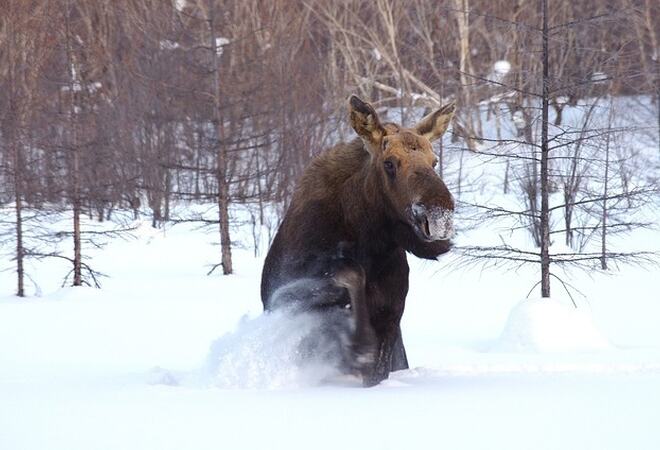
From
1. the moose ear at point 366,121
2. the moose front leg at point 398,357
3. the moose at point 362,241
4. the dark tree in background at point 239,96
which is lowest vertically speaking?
the moose front leg at point 398,357

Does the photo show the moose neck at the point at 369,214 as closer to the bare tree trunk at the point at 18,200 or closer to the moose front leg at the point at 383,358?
the moose front leg at the point at 383,358

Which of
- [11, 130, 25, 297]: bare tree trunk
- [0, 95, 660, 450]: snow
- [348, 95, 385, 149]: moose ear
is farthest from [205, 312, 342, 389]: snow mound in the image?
[11, 130, 25, 297]: bare tree trunk

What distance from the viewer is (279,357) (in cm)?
683

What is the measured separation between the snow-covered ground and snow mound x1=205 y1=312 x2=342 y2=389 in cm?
1

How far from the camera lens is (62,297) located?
781 inches

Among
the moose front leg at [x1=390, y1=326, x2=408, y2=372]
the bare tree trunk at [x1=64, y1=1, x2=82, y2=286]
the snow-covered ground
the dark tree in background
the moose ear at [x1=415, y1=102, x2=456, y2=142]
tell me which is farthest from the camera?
the dark tree in background

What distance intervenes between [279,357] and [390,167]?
1478mm

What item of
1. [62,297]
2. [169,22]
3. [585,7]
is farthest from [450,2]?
[62,297]

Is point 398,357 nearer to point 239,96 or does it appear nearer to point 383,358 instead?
point 383,358

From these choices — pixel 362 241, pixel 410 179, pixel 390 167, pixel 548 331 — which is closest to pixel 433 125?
pixel 390 167

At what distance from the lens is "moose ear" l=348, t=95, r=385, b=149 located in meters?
6.99

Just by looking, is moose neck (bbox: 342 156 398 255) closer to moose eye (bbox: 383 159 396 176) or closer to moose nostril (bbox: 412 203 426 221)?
moose eye (bbox: 383 159 396 176)

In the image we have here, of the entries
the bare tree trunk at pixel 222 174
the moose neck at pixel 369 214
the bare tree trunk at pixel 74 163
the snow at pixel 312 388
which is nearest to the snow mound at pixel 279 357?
the snow at pixel 312 388

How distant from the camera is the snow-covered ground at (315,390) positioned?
4.68 metres
